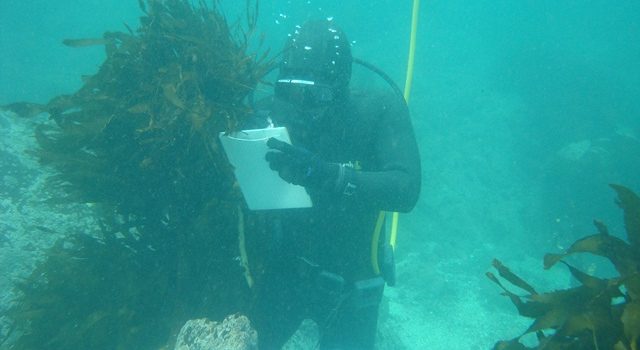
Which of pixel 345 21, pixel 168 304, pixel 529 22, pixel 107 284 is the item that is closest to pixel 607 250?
pixel 168 304

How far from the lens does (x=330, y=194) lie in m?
2.91

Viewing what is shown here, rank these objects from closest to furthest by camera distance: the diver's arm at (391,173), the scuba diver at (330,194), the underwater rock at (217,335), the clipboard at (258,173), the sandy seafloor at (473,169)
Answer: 1. the underwater rock at (217,335)
2. the clipboard at (258,173)
3. the diver's arm at (391,173)
4. the scuba diver at (330,194)
5. the sandy seafloor at (473,169)

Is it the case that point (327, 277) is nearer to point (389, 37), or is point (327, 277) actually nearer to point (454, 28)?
A: point (389, 37)

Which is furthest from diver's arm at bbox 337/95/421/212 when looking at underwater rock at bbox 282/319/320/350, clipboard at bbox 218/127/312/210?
underwater rock at bbox 282/319/320/350

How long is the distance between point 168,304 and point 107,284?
0.50 metres

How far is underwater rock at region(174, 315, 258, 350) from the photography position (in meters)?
2.56

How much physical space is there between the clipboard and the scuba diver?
0.90 feet

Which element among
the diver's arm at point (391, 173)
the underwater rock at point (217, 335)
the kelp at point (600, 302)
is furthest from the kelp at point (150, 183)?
the kelp at point (600, 302)

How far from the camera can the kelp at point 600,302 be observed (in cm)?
175

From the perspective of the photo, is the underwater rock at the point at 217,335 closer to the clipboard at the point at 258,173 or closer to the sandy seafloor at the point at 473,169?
the clipboard at the point at 258,173

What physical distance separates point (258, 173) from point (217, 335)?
122 centimetres

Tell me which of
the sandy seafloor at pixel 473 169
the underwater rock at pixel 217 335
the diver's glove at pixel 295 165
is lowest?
the sandy seafloor at pixel 473 169

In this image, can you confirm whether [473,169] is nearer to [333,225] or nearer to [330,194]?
[333,225]

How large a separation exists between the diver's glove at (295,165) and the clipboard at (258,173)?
4.4 inches
